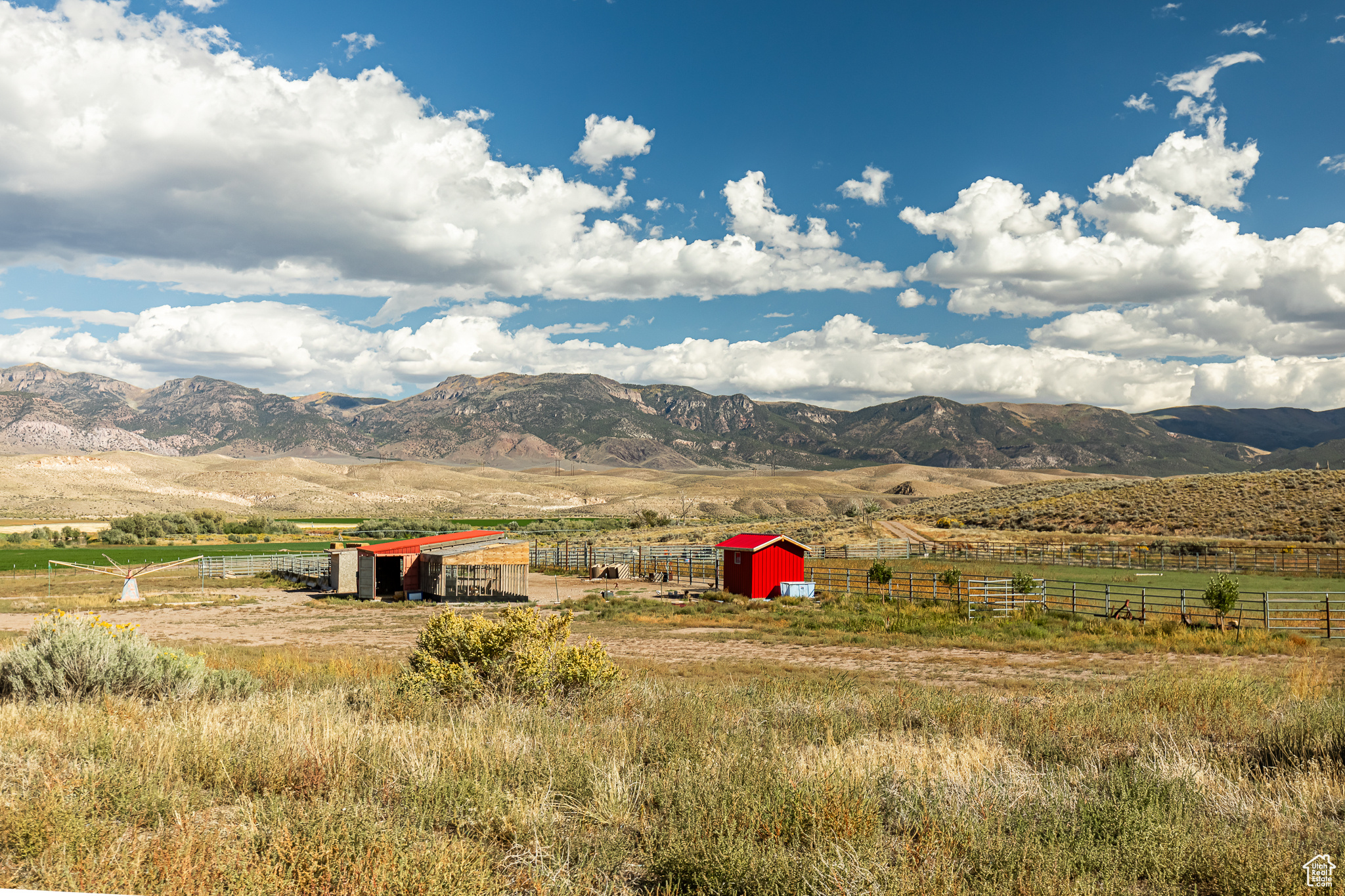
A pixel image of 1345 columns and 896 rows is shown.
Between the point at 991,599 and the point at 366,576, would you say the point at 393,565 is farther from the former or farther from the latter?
the point at 991,599

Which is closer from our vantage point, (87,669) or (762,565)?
(87,669)

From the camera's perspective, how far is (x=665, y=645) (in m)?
23.4

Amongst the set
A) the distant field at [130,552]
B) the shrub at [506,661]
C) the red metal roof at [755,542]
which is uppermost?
the shrub at [506,661]

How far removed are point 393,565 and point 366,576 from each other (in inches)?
61.3

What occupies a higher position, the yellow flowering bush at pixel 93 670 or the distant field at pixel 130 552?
the yellow flowering bush at pixel 93 670

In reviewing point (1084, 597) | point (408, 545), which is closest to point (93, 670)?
point (408, 545)

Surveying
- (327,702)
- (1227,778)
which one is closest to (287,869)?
(327,702)

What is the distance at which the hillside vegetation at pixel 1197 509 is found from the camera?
5784 centimetres

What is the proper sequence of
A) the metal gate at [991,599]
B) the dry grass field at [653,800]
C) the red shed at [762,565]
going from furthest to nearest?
the red shed at [762,565], the metal gate at [991,599], the dry grass field at [653,800]

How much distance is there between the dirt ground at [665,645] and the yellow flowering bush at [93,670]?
10.7 m

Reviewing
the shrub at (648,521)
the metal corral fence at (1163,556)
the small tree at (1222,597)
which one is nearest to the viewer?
the small tree at (1222,597)

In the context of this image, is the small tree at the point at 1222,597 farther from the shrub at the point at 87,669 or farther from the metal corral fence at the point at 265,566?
the metal corral fence at the point at 265,566

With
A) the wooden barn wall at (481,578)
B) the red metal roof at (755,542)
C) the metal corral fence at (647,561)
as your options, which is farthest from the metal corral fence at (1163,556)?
the wooden barn wall at (481,578)

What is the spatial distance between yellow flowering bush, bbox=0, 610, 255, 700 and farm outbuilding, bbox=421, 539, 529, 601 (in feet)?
86.5
